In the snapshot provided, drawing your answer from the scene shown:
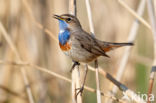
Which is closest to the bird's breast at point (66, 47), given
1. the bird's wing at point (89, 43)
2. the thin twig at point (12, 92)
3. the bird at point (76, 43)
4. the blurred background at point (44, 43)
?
the bird at point (76, 43)

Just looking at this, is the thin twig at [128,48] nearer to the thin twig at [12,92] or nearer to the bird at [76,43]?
the bird at [76,43]

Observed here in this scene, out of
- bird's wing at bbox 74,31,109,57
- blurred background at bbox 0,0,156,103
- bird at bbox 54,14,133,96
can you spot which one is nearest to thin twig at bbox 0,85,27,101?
blurred background at bbox 0,0,156,103

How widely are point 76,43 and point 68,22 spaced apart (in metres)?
0.26

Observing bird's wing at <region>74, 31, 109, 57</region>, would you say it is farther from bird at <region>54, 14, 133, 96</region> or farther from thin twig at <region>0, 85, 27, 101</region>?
thin twig at <region>0, 85, 27, 101</region>

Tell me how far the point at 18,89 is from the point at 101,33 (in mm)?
1569

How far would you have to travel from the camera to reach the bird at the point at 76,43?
11.4 feet

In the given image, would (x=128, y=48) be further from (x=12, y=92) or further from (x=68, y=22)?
(x=12, y=92)

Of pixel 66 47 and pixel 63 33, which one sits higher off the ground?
pixel 63 33

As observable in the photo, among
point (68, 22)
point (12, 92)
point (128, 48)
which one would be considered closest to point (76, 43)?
point (68, 22)

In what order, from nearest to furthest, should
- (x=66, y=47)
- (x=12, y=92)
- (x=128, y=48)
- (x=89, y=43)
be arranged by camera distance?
(x=66, y=47)
(x=89, y=43)
(x=128, y=48)
(x=12, y=92)

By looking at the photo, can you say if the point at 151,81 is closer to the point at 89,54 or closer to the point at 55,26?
the point at 89,54

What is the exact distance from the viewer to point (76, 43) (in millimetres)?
3539

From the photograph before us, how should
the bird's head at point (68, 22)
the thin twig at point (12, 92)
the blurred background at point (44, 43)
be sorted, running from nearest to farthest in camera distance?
the bird's head at point (68, 22) → the blurred background at point (44, 43) → the thin twig at point (12, 92)

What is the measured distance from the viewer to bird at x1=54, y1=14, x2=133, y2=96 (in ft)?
11.4
